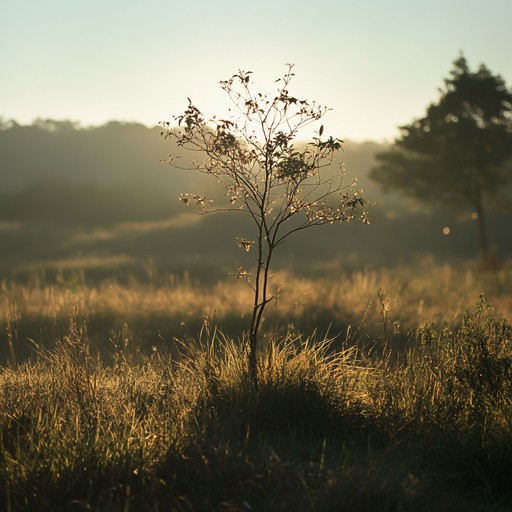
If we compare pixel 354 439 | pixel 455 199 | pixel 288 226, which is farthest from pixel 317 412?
pixel 288 226

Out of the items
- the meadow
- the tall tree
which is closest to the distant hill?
the tall tree

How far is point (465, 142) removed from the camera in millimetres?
25344

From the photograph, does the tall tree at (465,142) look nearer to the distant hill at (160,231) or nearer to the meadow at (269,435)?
the distant hill at (160,231)

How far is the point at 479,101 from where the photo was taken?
2564cm

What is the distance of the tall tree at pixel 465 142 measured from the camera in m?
25.2

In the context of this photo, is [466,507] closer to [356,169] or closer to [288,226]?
[288,226]

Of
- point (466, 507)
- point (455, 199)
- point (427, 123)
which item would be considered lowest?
point (466, 507)

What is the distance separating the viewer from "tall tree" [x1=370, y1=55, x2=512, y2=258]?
25.2 m

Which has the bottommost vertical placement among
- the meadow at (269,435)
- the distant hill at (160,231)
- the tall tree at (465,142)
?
the meadow at (269,435)

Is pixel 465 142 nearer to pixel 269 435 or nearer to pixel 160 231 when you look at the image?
pixel 160 231

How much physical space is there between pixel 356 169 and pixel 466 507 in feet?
241

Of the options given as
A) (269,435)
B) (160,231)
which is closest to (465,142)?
(160,231)

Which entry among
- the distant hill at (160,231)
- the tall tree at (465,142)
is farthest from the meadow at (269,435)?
the tall tree at (465,142)

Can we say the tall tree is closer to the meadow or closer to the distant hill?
the distant hill
